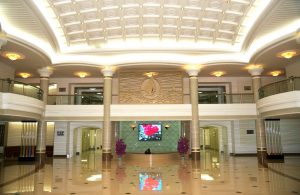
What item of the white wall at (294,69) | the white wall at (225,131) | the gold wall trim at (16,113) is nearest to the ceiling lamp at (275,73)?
the white wall at (294,69)

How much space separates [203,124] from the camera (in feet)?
57.4

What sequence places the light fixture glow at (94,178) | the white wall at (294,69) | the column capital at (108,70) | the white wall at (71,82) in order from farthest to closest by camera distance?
the white wall at (71,82)
the column capital at (108,70)
the white wall at (294,69)
the light fixture glow at (94,178)

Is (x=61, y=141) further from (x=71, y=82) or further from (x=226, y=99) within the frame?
(x=226, y=99)

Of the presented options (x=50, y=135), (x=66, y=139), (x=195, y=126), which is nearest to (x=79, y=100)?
(x=66, y=139)

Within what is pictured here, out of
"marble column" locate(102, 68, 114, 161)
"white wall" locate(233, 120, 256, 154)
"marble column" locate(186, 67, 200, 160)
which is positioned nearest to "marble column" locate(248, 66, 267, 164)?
"white wall" locate(233, 120, 256, 154)

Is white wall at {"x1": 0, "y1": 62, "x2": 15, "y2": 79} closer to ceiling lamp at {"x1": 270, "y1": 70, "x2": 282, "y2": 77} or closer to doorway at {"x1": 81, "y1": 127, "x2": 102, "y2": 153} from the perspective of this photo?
doorway at {"x1": 81, "y1": 127, "x2": 102, "y2": 153}

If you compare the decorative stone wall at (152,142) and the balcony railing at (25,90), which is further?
the decorative stone wall at (152,142)

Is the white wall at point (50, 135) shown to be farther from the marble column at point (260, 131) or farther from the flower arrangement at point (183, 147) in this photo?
the marble column at point (260, 131)

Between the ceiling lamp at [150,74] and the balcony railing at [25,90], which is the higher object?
the ceiling lamp at [150,74]

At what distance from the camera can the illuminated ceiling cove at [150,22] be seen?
11.6 m

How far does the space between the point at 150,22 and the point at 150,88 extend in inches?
152

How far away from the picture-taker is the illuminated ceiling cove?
11.6 metres

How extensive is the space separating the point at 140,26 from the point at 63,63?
15.1 feet

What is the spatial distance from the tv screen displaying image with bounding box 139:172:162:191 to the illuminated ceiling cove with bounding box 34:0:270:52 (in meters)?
7.37
